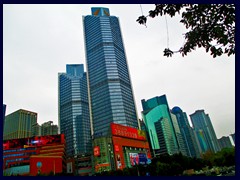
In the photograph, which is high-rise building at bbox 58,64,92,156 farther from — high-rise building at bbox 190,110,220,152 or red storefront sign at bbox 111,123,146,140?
high-rise building at bbox 190,110,220,152

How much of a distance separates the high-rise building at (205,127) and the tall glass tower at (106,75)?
312 feet

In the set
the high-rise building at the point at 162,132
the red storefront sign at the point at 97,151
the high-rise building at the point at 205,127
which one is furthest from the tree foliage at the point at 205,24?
the high-rise building at the point at 205,127

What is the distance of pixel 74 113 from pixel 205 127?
383 feet

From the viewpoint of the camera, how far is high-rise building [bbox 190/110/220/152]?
148625mm

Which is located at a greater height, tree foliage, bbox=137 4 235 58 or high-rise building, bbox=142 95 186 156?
high-rise building, bbox=142 95 186 156

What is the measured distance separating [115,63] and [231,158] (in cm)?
6120

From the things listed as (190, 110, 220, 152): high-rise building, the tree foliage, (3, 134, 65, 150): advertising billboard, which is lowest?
the tree foliage

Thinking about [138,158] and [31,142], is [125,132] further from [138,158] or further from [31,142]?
[31,142]

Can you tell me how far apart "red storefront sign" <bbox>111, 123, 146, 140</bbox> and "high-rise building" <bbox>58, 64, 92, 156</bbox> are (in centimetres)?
4465

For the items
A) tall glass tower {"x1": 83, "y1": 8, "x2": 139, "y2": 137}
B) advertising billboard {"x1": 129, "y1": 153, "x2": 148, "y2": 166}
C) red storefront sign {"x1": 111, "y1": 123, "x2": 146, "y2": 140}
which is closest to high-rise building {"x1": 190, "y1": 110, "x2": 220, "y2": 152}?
tall glass tower {"x1": 83, "y1": 8, "x2": 139, "y2": 137}

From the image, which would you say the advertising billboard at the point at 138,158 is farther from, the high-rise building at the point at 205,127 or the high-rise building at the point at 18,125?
the high-rise building at the point at 205,127

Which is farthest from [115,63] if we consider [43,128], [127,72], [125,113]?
[43,128]

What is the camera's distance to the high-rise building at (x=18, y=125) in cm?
10425

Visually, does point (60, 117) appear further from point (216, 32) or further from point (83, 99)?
point (216, 32)
